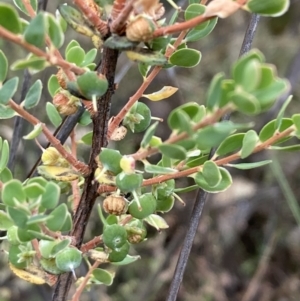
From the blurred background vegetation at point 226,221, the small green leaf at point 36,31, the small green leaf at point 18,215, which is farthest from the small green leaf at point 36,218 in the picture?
the blurred background vegetation at point 226,221

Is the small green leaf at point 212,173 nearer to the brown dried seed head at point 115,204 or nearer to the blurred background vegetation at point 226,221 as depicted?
the brown dried seed head at point 115,204

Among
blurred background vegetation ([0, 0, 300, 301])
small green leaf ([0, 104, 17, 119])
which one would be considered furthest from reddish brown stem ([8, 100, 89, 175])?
blurred background vegetation ([0, 0, 300, 301])

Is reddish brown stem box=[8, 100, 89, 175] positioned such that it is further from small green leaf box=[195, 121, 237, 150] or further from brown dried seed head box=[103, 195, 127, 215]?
small green leaf box=[195, 121, 237, 150]

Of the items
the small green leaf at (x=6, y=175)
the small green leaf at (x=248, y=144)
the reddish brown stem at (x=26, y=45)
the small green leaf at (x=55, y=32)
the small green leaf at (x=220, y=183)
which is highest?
the small green leaf at (x=55, y=32)

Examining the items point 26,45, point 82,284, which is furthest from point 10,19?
point 82,284

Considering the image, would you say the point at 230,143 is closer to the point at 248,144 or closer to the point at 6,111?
the point at 248,144

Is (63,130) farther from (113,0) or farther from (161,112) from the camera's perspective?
(161,112)
